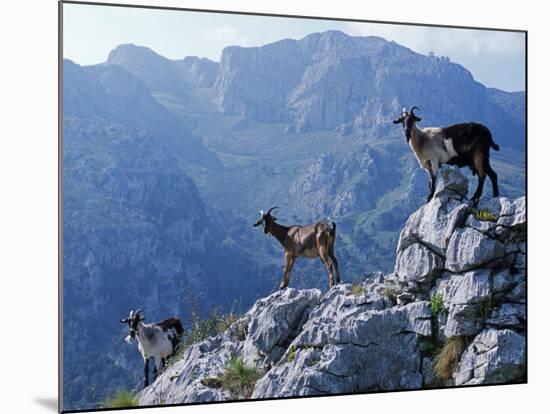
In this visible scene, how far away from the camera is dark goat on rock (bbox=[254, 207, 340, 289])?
8405 mm

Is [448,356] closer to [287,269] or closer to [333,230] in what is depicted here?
[333,230]

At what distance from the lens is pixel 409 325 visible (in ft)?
27.3

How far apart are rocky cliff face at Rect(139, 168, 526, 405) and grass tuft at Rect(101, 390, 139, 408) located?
0.09m

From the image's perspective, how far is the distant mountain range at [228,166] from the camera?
7.84 m

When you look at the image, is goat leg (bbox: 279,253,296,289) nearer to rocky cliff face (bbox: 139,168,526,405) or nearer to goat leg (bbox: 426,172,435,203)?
rocky cliff face (bbox: 139,168,526,405)

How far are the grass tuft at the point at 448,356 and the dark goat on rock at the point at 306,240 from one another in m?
1.07

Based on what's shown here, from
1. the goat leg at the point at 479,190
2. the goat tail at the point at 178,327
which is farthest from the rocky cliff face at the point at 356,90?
the goat tail at the point at 178,327

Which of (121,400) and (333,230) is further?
(333,230)

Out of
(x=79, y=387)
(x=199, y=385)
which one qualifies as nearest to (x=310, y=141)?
(x=199, y=385)

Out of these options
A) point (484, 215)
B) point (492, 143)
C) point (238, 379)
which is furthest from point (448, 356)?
Result: point (492, 143)

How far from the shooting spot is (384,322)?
27.1ft

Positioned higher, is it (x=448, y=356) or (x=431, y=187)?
(x=431, y=187)

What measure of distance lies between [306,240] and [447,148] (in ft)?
4.85
